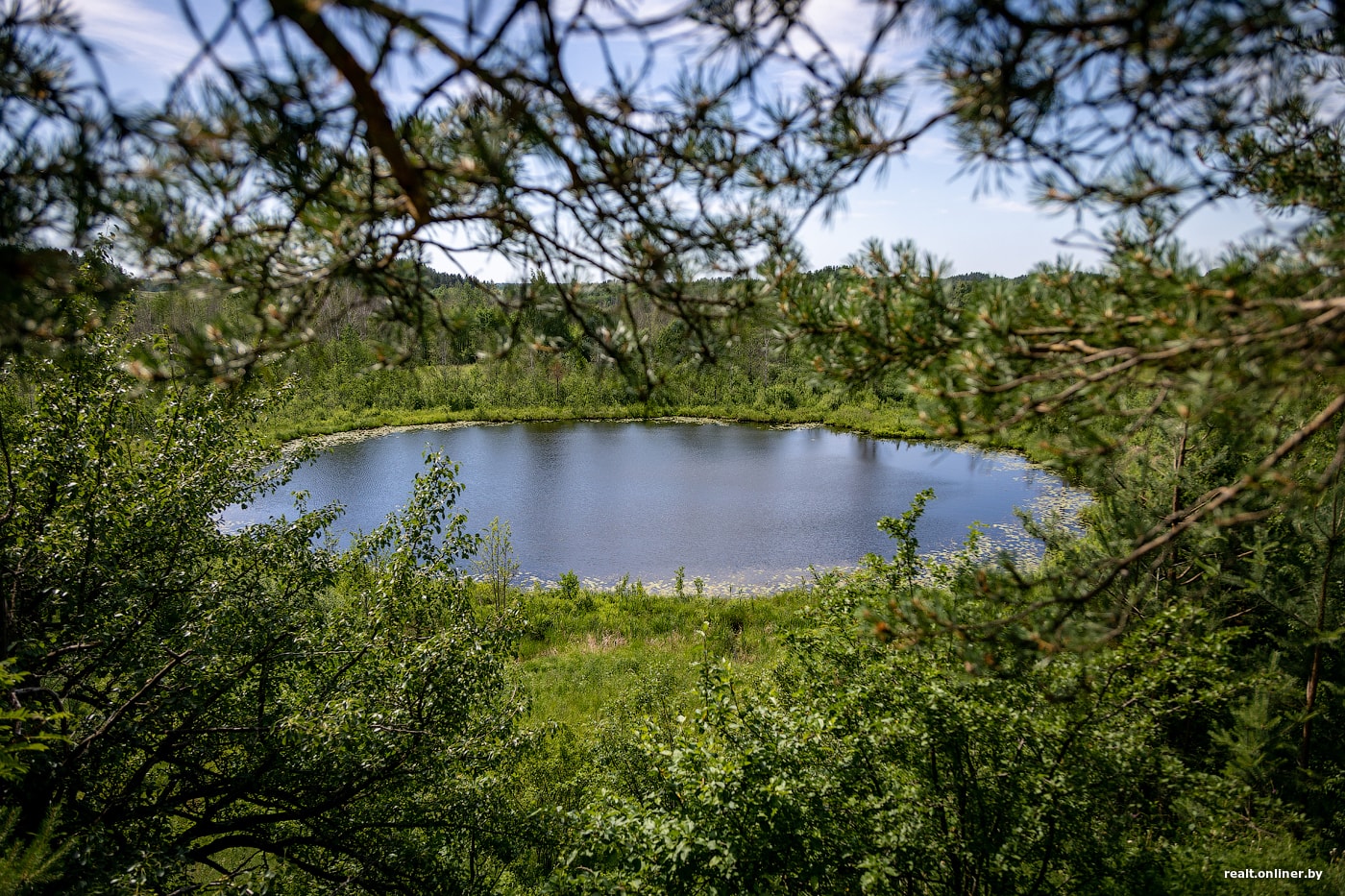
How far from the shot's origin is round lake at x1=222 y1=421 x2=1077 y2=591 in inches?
585

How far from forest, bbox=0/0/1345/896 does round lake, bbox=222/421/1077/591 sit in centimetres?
703

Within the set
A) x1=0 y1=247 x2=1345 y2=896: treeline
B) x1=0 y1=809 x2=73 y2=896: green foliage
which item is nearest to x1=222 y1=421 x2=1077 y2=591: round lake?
x1=0 y1=247 x2=1345 y2=896: treeline

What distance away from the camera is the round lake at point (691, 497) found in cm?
1486

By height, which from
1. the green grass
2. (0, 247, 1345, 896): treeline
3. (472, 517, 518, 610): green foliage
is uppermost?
(0, 247, 1345, 896): treeline

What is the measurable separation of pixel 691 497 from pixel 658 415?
1740cm

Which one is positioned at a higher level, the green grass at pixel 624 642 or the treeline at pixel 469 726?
the treeline at pixel 469 726

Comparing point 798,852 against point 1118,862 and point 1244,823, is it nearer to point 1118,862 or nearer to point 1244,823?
point 1118,862

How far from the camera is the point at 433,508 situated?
5098 mm

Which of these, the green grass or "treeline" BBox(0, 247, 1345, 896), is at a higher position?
"treeline" BBox(0, 247, 1345, 896)

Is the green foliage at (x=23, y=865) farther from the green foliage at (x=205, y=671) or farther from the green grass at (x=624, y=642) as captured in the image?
the green grass at (x=624, y=642)

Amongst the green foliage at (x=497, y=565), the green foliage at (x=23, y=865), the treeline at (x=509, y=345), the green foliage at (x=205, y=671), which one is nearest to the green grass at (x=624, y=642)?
the green foliage at (x=497, y=565)

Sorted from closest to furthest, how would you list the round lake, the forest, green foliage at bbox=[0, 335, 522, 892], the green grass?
1. the forest
2. green foliage at bbox=[0, 335, 522, 892]
3. the green grass
4. the round lake

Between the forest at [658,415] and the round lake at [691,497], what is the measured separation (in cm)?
703

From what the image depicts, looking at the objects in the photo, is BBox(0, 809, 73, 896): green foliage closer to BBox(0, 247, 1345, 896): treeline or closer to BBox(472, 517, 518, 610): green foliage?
BBox(0, 247, 1345, 896): treeline
